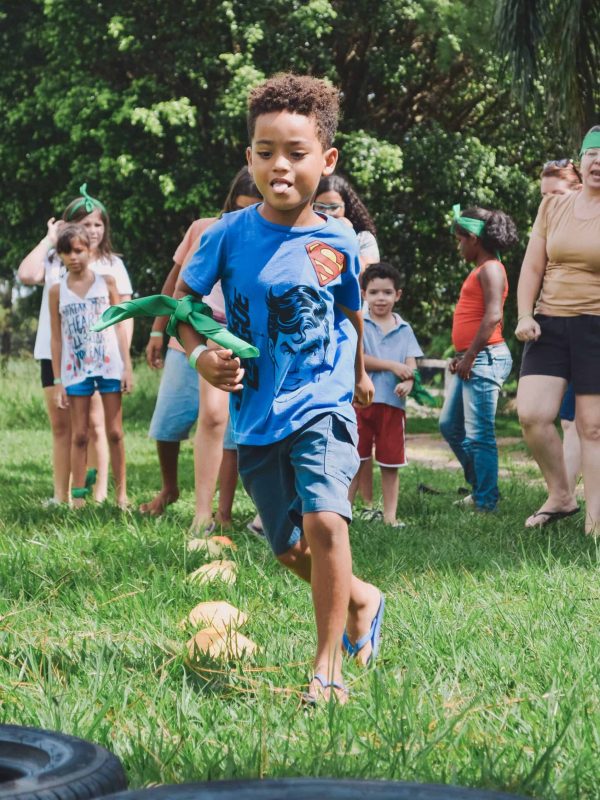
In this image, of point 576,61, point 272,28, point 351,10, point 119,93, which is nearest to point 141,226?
point 119,93

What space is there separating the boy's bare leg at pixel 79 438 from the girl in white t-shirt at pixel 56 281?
213mm

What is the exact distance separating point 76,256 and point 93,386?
0.82 m

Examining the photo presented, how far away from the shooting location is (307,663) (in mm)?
3135

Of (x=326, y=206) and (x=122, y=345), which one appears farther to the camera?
(x=122, y=345)

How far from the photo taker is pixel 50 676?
2949 millimetres

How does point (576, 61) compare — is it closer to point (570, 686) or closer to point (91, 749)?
point (570, 686)

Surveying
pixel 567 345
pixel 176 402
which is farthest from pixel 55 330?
pixel 567 345

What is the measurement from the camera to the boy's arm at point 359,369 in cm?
340

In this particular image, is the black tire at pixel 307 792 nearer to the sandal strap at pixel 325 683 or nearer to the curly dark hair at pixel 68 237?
the sandal strap at pixel 325 683

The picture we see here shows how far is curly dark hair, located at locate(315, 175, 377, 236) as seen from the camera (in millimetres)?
6035

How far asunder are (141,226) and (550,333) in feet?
54.1

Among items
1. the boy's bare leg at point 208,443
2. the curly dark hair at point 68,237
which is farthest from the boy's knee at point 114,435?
the boy's bare leg at point 208,443

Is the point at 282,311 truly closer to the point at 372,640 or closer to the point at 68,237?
the point at 372,640

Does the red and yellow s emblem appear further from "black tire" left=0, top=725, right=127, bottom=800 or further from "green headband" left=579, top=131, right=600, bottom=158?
"green headband" left=579, top=131, right=600, bottom=158
